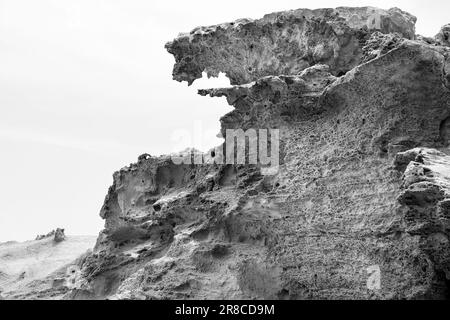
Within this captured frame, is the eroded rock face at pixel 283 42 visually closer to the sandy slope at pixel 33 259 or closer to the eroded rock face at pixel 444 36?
the eroded rock face at pixel 444 36

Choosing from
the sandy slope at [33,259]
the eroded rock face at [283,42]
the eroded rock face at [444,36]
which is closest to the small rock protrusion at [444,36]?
the eroded rock face at [444,36]

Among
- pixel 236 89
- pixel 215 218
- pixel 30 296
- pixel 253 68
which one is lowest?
pixel 30 296

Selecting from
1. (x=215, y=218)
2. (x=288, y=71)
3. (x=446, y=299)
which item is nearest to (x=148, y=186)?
(x=215, y=218)

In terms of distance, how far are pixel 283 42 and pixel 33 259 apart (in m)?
6.13

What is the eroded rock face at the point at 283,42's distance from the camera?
7.89m

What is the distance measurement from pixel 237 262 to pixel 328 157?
1468mm

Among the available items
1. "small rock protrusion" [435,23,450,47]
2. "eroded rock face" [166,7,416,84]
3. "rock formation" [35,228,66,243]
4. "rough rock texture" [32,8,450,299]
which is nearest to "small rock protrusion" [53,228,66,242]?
"rock formation" [35,228,66,243]

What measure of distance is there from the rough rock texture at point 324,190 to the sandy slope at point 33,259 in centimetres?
221

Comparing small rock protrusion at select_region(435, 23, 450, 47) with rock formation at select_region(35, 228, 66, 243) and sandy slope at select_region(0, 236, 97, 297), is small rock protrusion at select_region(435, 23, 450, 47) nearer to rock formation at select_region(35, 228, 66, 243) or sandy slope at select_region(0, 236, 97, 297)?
sandy slope at select_region(0, 236, 97, 297)

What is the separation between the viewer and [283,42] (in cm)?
839

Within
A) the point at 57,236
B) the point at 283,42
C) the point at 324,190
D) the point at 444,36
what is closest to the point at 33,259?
the point at 57,236
